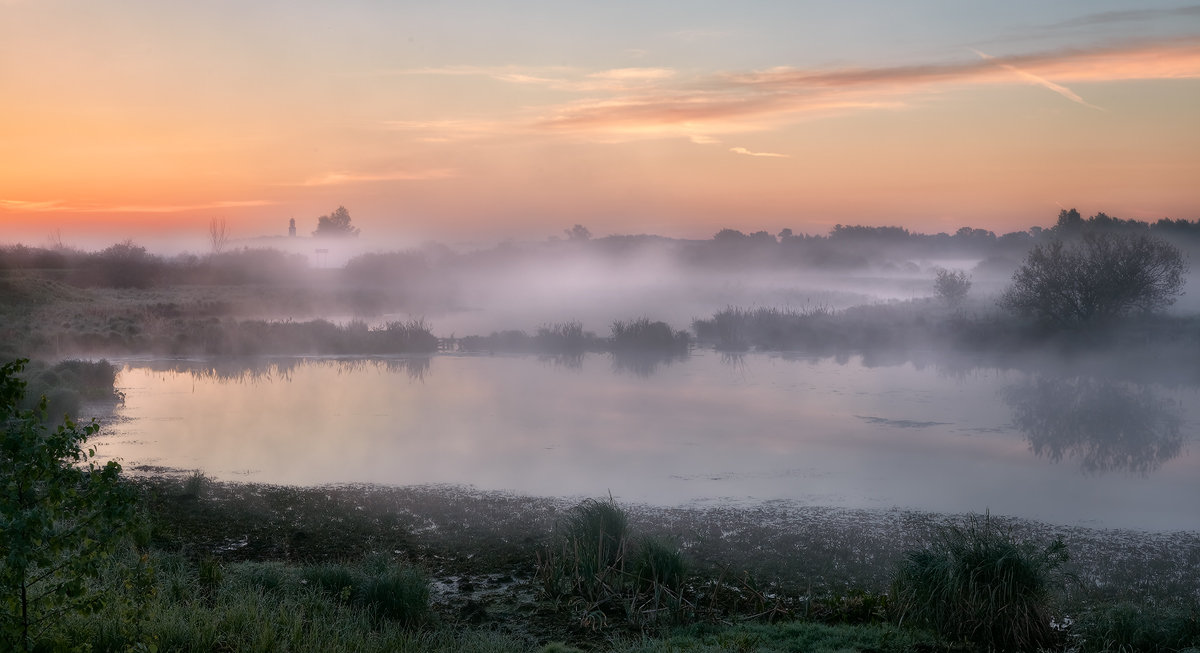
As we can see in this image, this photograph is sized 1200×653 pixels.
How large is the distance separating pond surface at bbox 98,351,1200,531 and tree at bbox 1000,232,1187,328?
5054mm

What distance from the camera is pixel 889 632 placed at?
20.0ft

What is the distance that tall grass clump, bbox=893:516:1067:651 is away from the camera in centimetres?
609

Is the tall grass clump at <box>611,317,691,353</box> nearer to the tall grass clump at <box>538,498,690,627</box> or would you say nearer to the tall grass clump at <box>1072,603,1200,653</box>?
the tall grass clump at <box>538,498,690,627</box>

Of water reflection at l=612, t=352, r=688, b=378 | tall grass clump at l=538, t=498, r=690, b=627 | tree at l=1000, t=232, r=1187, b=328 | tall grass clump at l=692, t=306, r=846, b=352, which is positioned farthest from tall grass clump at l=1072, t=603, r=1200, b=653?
tall grass clump at l=692, t=306, r=846, b=352

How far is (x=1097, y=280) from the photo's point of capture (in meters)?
27.8

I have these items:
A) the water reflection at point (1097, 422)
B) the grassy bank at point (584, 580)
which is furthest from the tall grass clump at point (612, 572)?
the water reflection at point (1097, 422)

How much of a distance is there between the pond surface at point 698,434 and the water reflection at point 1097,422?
8cm

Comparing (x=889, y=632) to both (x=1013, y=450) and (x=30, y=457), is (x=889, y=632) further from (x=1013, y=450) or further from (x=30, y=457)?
(x=1013, y=450)

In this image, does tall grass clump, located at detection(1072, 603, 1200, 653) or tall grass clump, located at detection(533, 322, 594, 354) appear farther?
tall grass clump, located at detection(533, 322, 594, 354)

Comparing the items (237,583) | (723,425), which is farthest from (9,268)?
(237,583)

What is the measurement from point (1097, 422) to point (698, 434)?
8707mm

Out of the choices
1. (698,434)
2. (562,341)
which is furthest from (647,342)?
(698,434)

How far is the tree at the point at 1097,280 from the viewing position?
2766 cm

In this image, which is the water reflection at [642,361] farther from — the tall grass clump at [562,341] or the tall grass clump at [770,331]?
the tall grass clump at [770,331]
